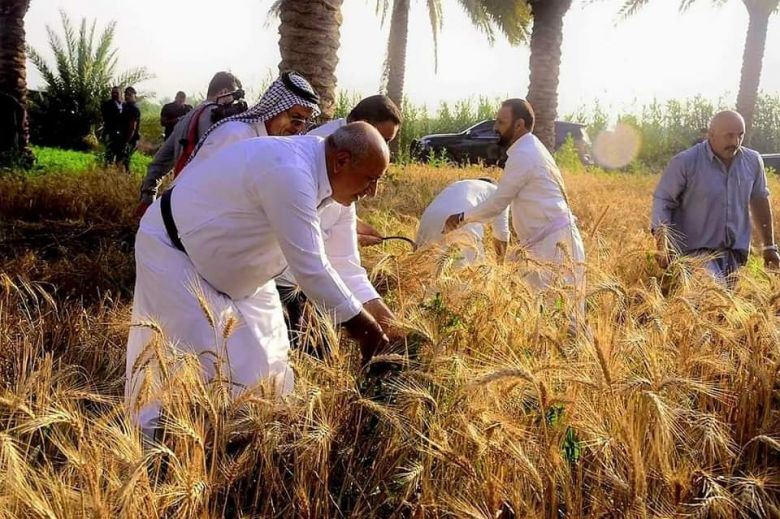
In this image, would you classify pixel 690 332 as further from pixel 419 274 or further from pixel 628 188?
pixel 628 188

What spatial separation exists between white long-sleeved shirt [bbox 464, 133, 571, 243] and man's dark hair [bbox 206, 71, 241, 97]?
1.79 meters

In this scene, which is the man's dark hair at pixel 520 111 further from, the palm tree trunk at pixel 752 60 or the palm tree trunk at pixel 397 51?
the palm tree trunk at pixel 752 60

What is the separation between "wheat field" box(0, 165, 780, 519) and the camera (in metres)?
2.07

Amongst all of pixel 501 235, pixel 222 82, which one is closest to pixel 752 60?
pixel 501 235

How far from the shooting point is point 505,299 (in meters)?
3.40

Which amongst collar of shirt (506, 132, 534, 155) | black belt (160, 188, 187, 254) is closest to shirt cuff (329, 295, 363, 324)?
black belt (160, 188, 187, 254)

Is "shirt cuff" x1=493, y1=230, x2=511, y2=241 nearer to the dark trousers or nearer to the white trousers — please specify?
the white trousers

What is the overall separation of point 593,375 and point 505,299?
36.6 inches

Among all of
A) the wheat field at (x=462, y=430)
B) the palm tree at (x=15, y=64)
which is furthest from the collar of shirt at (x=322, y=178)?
the palm tree at (x=15, y=64)

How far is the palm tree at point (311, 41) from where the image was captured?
814 cm

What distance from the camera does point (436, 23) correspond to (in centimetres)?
2388

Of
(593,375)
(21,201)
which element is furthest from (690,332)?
(21,201)

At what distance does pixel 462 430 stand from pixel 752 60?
20735mm

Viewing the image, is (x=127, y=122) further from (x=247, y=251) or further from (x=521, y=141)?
(x=247, y=251)
